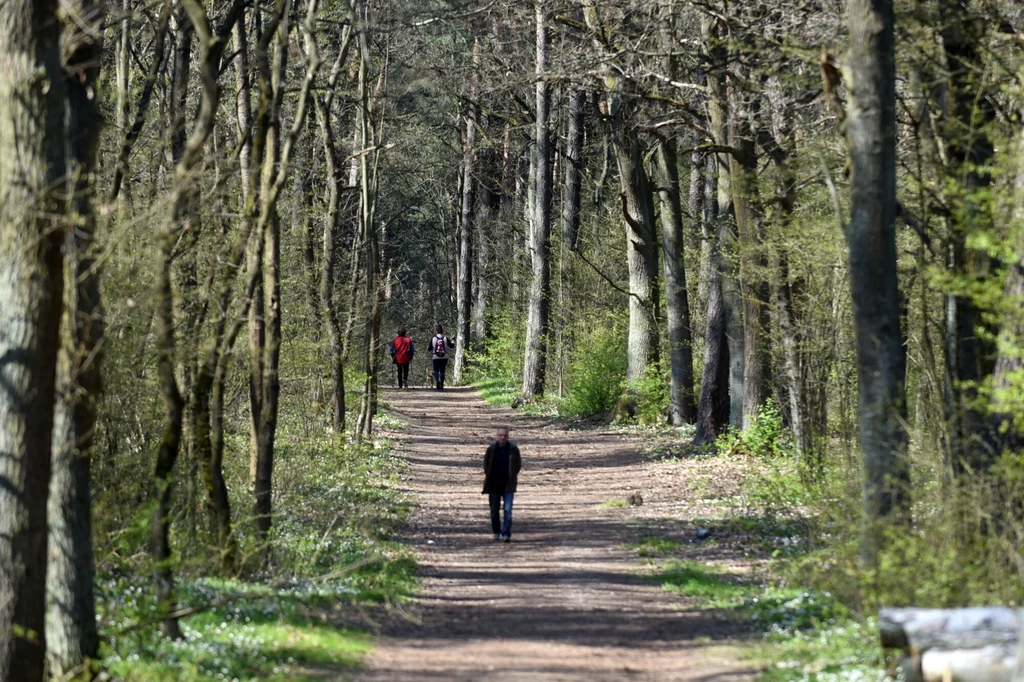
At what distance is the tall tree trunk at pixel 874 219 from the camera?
36.6 ft

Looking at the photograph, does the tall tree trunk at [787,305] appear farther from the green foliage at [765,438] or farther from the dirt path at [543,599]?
the dirt path at [543,599]

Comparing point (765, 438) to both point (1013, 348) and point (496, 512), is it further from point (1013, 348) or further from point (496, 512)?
point (1013, 348)

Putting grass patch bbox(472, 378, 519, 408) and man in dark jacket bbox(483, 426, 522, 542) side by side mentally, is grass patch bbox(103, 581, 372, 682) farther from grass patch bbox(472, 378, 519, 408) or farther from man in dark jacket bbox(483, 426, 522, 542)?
grass patch bbox(472, 378, 519, 408)

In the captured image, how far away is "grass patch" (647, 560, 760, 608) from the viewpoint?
12203 millimetres

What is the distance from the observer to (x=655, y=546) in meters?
15.1

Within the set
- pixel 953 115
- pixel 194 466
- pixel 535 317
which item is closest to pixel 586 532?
pixel 194 466

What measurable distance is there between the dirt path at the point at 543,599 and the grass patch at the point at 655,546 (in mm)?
244

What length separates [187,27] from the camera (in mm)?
14594

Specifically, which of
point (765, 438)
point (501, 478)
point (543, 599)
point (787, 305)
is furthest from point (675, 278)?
point (543, 599)

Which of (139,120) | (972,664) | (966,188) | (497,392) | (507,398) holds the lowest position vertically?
(972,664)

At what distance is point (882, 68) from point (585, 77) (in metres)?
11.3

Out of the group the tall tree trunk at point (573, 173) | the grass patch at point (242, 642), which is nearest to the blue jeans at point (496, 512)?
the grass patch at point (242, 642)

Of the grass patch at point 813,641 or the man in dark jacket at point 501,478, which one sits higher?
the man in dark jacket at point 501,478

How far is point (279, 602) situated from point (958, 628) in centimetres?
574
